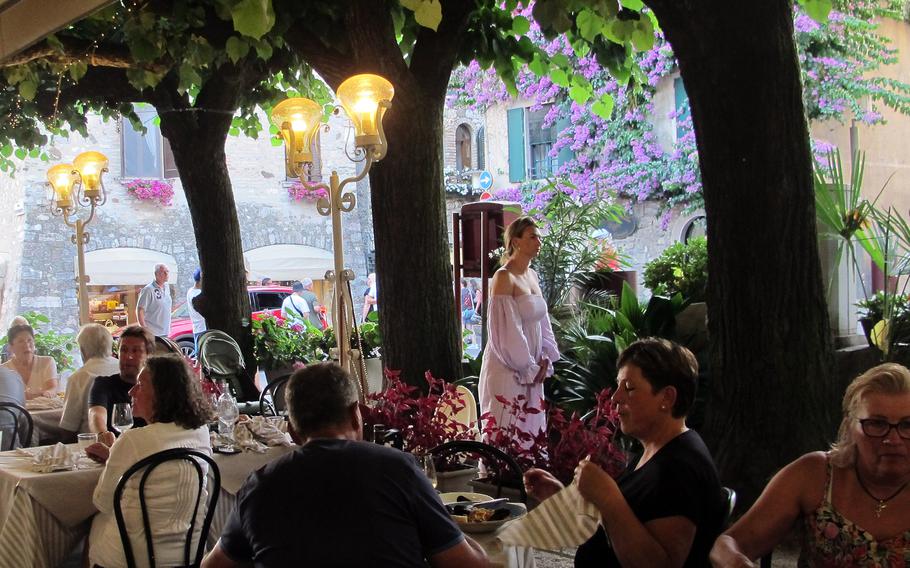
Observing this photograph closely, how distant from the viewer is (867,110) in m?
15.4

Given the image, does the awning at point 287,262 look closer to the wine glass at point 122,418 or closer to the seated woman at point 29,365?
the seated woman at point 29,365

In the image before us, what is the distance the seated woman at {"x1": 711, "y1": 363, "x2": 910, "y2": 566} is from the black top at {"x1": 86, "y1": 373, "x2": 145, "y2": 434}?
11.9 ft

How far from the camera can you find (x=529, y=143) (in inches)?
843

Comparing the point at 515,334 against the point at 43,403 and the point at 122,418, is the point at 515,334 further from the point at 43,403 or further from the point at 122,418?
the point at 43,403

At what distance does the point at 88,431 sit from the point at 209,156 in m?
4.43

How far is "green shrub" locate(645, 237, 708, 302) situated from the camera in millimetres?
7372

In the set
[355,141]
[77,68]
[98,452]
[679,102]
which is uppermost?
[679,102]

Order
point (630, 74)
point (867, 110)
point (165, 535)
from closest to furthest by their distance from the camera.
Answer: point (165, 535) < point (630, 74) < point (867, 110)

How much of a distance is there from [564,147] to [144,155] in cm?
873

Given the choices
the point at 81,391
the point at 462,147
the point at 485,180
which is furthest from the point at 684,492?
the point at 462,147

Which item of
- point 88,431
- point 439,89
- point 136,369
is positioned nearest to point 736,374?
point 439,89

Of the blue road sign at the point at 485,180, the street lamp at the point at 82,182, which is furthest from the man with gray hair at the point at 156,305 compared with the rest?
the blue road sign at the point at 485,180

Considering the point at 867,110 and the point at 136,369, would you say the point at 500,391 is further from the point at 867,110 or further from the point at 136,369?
the point at 867,110

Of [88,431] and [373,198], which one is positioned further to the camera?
[373,198]
